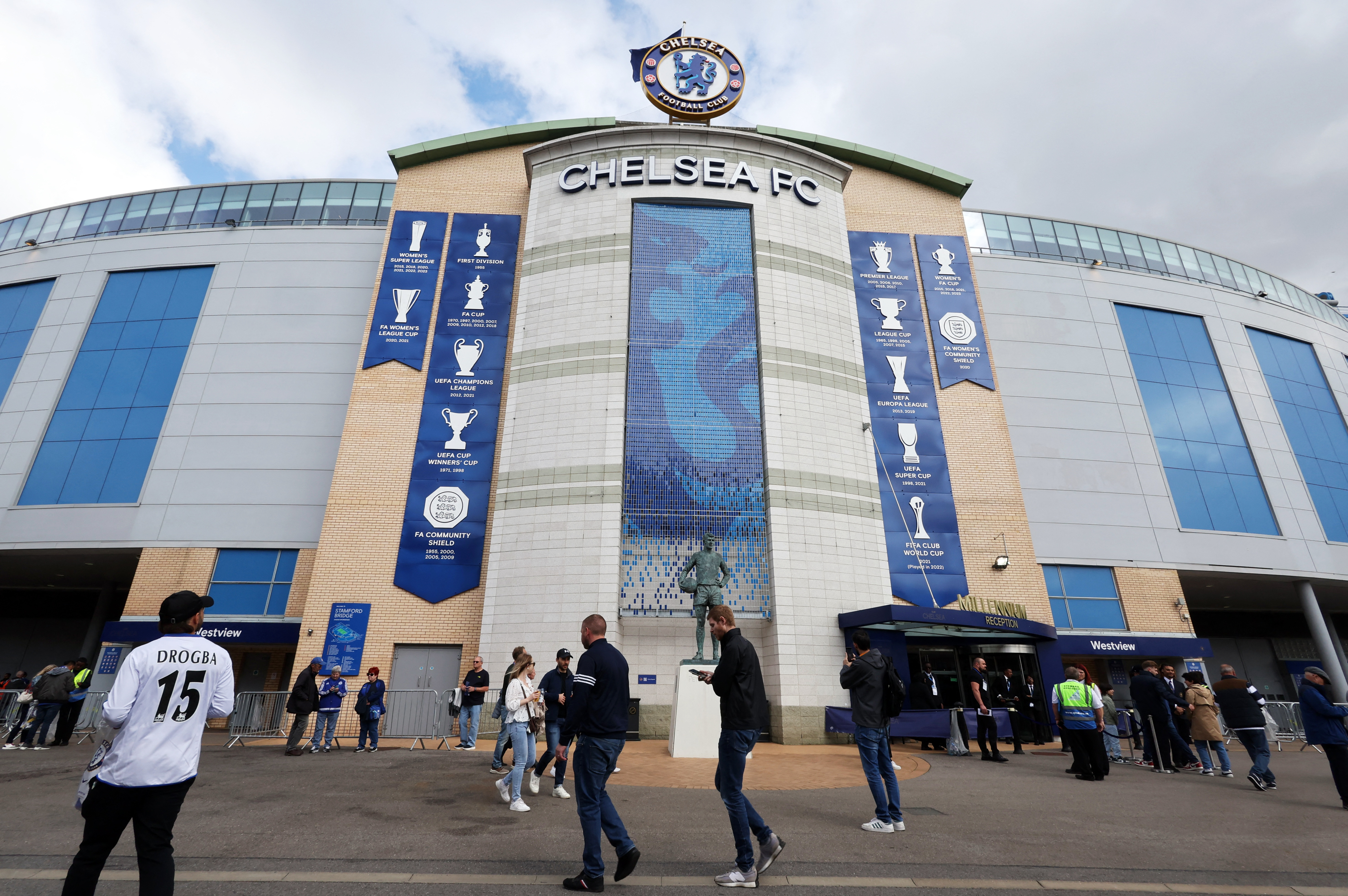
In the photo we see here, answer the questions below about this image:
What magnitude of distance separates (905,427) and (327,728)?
17583mm

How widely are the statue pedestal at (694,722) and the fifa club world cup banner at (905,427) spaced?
811 cm

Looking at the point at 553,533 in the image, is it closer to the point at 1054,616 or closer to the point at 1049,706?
the point at 1049,706

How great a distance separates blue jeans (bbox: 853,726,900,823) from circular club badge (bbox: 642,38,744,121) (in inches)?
861

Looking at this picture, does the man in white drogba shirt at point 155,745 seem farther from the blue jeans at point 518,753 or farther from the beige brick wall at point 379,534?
the beige brick wall at point 379,534

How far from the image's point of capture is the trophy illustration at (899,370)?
2144 centimetres

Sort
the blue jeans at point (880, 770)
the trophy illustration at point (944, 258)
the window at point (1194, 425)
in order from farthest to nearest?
the window at point (1194, 425) < the trophy illustration at point (944, 258) < the blue jeans at point (880, 770)

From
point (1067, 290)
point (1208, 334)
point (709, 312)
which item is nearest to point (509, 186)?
point (709, 312)

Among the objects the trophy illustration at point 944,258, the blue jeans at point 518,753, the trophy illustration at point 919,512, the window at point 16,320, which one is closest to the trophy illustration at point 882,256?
the trophy illustration at point 944,258

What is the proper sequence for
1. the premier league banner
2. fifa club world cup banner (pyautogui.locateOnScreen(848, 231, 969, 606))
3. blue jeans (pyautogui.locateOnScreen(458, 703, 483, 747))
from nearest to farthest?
1. blue jeans (pyautogui.locateOnScreen(458, 703, 483, 747))
2. fifa club world cup banner (pyautogui.locateOnScreen(848, 231, 969, 606))
3. the premier league banner

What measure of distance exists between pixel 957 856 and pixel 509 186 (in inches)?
940

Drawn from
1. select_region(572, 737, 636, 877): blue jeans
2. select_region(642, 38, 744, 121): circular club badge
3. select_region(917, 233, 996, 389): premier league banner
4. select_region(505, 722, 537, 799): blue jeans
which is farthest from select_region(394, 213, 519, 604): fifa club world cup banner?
select_region(917, 233, 996, 389): premier league banner

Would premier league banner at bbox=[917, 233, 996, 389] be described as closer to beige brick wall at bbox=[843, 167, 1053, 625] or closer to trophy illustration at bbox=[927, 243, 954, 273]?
trophy illustration at bbox=[927, 243, 954, 273]

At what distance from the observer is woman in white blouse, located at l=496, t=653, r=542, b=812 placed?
23.9 ft

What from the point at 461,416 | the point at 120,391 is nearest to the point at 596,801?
the point at 461,416
